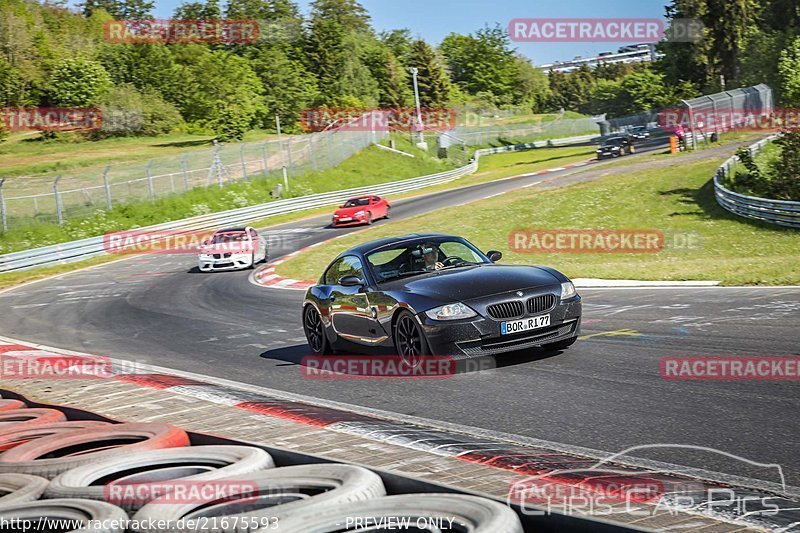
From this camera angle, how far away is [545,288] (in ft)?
31.1

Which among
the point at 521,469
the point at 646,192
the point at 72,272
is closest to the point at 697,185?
the point at 646,192

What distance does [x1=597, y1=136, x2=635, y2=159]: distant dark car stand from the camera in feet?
197

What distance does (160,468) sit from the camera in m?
5.36

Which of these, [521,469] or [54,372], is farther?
[54,372]

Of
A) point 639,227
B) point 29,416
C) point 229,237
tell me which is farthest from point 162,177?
point 29,416

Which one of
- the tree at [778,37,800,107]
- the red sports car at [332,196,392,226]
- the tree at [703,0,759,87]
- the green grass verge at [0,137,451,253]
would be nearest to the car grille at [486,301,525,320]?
the tree at [778,37,800,107]

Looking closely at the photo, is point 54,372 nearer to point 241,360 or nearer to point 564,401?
point 241,360

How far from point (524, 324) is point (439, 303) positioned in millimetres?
855

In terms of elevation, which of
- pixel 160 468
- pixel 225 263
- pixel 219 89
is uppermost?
pixel 219 89

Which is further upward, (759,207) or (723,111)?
(723,111)

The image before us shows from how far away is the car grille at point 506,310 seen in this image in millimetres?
9164

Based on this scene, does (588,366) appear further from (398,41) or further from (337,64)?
(398,41)

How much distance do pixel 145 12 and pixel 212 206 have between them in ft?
343

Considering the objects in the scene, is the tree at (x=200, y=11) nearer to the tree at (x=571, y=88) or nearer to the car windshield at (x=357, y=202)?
the tree at (x=571, y=88)
